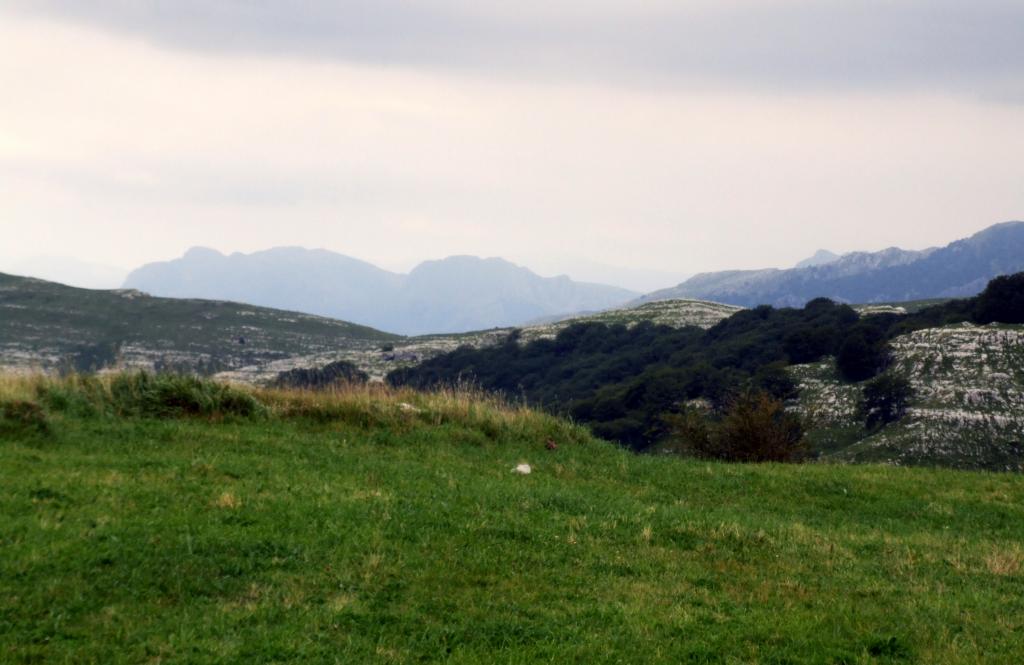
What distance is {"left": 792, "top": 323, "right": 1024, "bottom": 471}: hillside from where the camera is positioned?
143 feet

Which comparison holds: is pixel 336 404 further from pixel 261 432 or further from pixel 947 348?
pixel 947 348

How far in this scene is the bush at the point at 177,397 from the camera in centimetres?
1741

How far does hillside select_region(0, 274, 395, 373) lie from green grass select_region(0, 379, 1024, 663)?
86.0 meters

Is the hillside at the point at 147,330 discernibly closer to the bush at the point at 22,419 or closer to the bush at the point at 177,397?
the bush at the point at 177,397

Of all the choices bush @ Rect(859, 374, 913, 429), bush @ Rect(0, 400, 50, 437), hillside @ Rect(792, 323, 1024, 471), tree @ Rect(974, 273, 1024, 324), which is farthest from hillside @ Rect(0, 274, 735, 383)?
bush @ Rect(0, 400, 50, 437)

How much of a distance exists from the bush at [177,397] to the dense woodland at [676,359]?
15485mm

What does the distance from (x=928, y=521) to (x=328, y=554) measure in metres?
11.2

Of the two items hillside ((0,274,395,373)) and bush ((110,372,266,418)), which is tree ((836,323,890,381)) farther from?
hillside ((0,274,395,373))

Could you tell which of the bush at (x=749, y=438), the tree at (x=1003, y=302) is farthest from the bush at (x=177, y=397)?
the tree at (x=1003, y=302)

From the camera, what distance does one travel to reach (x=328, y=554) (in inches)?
378

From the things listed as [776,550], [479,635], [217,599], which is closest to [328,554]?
[217,599]

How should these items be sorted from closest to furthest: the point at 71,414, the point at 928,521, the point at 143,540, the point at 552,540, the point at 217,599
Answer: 1. the point at 217,599
2. the point at 143,540
3. the point at 552,540
4. the point at 928,521
5. the point at 71,414

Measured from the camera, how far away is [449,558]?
996 centimetres

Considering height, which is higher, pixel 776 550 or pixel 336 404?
pixel 336 404
